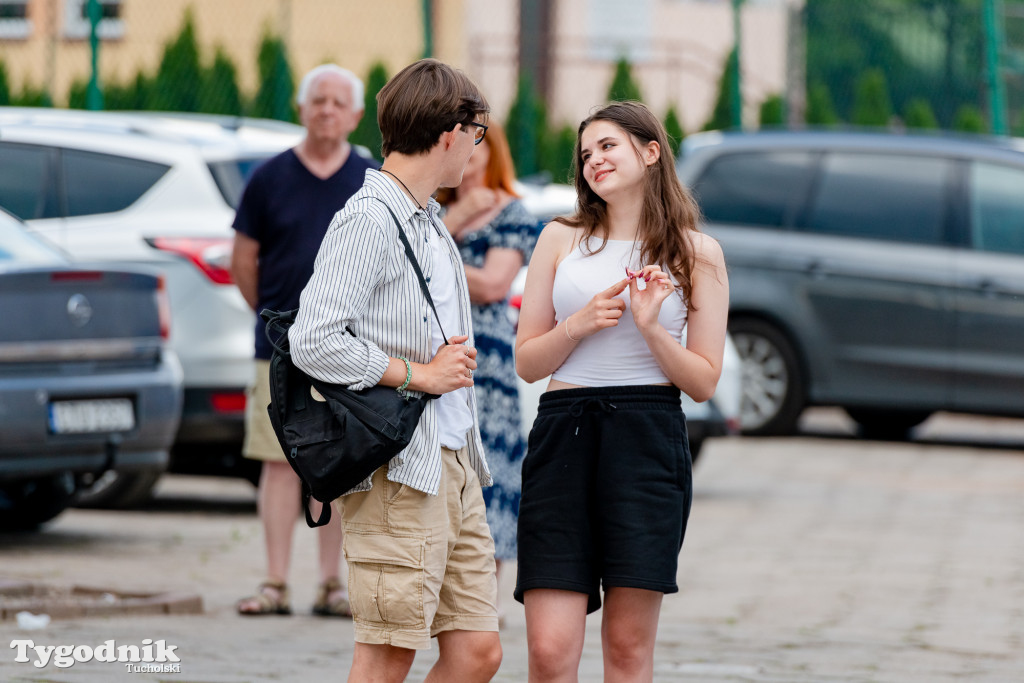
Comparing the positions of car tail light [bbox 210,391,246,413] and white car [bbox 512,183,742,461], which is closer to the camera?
car tail light [bbox 210,391,246,413]

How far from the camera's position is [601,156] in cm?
405

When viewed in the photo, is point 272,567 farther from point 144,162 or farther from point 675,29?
point 675,29

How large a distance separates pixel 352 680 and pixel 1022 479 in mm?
8176

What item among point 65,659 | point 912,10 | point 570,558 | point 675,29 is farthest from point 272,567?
point 675,29

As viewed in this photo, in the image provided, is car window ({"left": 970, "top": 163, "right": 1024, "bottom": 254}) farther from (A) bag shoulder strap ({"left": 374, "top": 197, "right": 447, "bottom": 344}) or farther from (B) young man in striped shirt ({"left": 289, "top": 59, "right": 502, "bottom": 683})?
(A) bag shoulder strap ({"left": 374, "top": 197, "right": 447, "bottom": 344})

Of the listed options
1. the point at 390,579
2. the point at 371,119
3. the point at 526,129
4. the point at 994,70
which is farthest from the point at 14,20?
the point at 390,579

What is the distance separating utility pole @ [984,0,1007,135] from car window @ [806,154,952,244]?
682 centimetres

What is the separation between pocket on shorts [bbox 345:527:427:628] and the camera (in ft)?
11.7

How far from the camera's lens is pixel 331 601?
6.20 meters

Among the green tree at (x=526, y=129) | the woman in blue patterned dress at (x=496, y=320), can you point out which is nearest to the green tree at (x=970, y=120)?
the green tree at (x=526, y=129)

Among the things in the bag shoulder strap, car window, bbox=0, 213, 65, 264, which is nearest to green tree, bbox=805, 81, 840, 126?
car window, bbox=0, 213, 65, 264

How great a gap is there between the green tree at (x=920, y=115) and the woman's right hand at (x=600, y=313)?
15.7 metres

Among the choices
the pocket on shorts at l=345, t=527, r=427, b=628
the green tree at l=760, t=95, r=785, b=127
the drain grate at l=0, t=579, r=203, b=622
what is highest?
the green tree at l=760, t=95, r=785, b=127

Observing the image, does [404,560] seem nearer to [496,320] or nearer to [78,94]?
[496,320]
